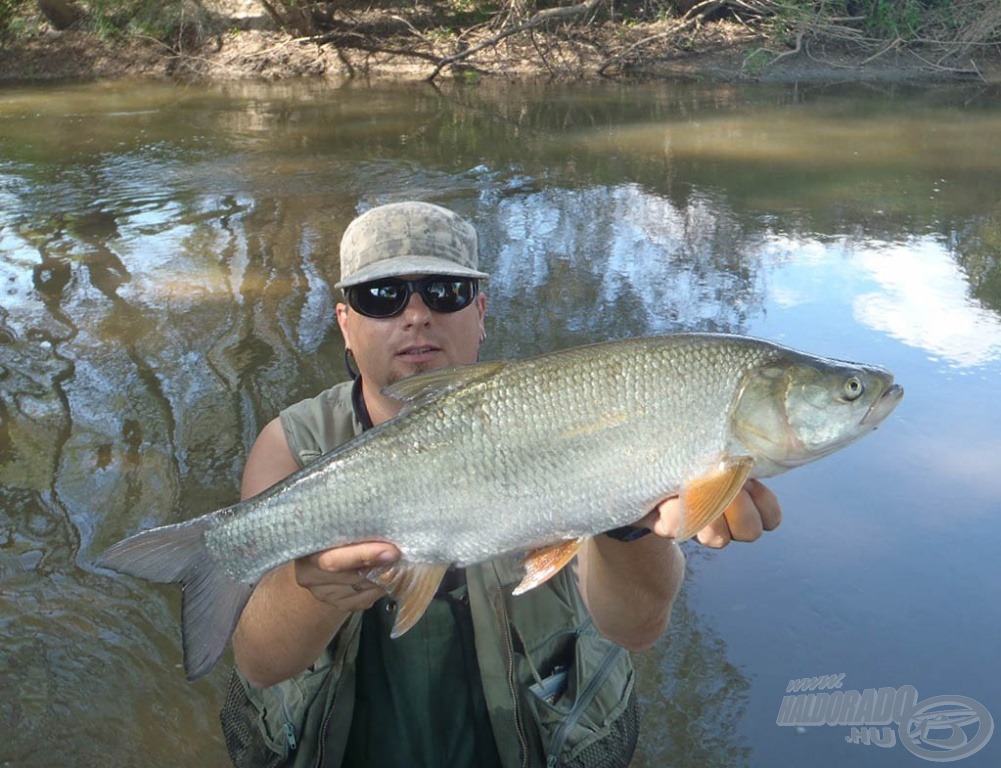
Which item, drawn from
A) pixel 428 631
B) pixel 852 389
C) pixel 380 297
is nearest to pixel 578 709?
pixel 428 631

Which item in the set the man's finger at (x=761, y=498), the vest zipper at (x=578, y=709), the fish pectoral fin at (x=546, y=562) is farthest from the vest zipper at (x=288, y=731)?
the man's finger at (x=761, y=498)

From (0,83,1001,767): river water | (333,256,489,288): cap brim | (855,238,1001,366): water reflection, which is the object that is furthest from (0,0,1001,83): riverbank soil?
(333,256,489,288): cap brim

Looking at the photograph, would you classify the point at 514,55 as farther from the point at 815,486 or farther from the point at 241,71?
the point at 815,486

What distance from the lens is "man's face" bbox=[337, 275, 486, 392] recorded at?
2.41 metres

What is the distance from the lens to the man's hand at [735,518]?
1888mm

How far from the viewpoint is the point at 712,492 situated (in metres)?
1.84

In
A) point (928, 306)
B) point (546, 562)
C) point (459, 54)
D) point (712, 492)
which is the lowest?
point (928, 306)

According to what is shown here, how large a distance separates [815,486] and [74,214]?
666 cm

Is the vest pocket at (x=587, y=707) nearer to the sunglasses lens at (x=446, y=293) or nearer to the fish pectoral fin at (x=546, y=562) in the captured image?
the fish pectoral fin at (x=546, y=562)

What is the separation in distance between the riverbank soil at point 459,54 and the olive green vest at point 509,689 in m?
15.0

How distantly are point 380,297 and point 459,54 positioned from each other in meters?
14.7

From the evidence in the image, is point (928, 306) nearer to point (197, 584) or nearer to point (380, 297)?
point (380, 297)

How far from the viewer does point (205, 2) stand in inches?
745

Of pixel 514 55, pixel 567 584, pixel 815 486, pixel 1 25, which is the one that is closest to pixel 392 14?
pixel 514 55
